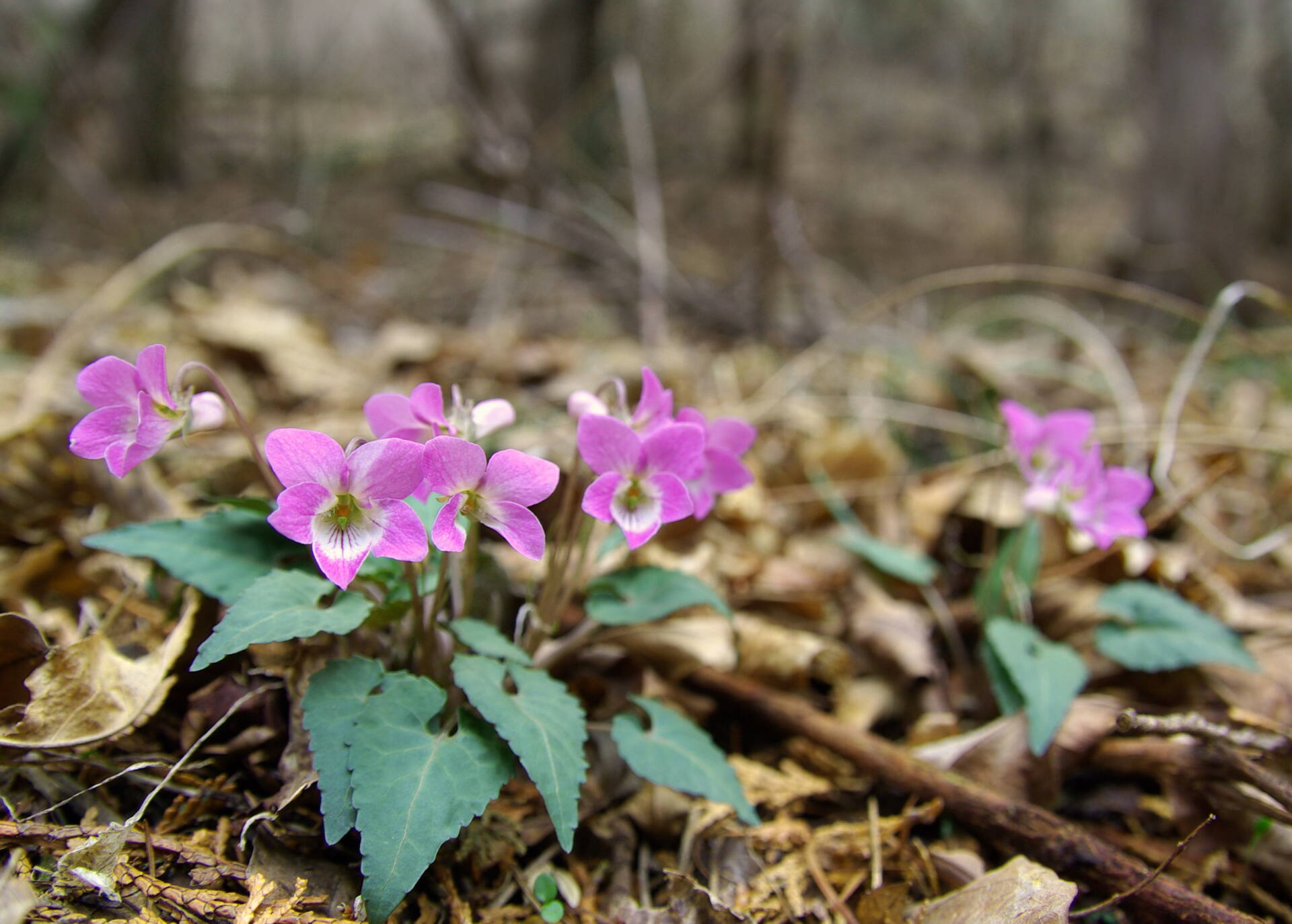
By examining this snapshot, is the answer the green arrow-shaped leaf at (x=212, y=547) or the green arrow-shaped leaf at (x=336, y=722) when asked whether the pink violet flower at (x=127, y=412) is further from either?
the green arrow-shaped leaf at (x=336, y=722)

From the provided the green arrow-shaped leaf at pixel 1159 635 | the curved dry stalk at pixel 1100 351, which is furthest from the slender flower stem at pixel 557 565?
the curved dry stalk at pixel 1100 351

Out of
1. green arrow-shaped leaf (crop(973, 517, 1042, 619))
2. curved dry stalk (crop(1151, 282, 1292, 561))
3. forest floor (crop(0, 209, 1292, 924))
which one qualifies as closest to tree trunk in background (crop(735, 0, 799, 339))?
forest floor (crop(0, 209, 1292, 924))

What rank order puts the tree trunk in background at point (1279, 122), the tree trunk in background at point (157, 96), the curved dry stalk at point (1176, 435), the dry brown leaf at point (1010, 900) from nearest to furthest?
1. the dry brown leaf at point (1010, 900)
2. the curved dry stalk at point (1176, 435)
3. the tree trunk in background at point (157, 96)
4. the tree trunk in background at point (1279, 122)

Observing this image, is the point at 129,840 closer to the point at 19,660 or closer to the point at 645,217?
the point at 19,660

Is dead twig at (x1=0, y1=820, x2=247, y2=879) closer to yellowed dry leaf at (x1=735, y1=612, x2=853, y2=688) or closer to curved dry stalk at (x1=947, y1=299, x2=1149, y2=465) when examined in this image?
yellowed dry leaf at (x1=735, y1=612, x2=853, y2=688)

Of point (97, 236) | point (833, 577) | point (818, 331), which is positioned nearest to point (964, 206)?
point (818, 331)

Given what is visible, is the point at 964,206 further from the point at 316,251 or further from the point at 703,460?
the point at 703,460
